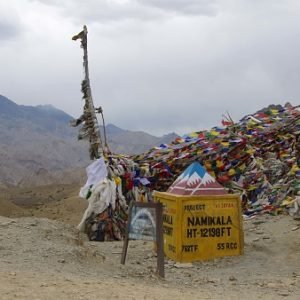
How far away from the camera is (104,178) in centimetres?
1334

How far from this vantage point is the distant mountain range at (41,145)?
211ft

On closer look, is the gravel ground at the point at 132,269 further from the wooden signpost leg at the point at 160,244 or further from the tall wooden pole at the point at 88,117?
the tall wooden pole at the point at 88,117

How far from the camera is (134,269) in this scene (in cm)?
873

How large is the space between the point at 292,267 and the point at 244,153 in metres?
5.63

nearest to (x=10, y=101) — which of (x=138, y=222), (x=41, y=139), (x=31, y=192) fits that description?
(x=41, y=139)

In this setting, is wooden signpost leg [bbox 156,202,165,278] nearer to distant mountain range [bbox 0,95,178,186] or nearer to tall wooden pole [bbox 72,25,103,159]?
tall wooden pole [bbox 72,25,103,159]

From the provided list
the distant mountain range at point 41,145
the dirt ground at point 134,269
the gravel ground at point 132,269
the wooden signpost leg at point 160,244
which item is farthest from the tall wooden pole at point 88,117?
the distant mountain range at point 41,145

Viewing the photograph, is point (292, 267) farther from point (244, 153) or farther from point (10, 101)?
point (10, 101)

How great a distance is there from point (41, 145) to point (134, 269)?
8372 centimetres

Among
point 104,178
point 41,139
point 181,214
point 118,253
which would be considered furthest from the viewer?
point 41,139

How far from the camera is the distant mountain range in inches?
2537

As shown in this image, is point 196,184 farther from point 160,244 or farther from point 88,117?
point 88,117

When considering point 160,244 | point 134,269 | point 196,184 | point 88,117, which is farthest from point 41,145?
point 160,244

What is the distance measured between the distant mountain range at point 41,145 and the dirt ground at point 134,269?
42.6 metres
